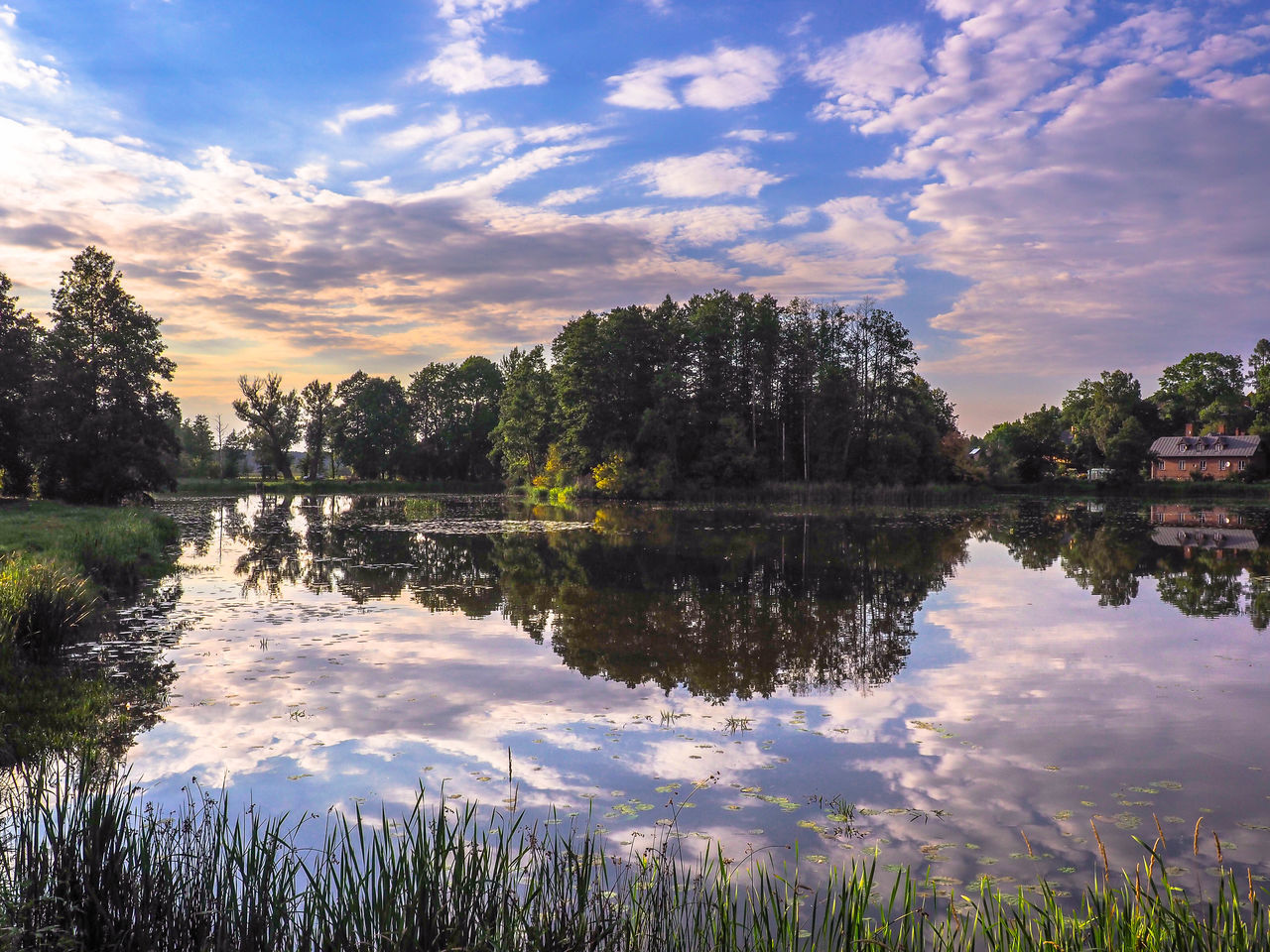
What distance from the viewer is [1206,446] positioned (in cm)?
8350

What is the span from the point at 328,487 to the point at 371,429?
488 inches

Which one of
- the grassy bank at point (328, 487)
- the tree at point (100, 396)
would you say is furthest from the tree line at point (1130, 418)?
the tree at point (100, 396)

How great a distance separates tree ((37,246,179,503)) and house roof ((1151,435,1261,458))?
9269cm

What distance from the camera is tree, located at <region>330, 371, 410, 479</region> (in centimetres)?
9612

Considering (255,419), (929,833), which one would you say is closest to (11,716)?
(929,833)

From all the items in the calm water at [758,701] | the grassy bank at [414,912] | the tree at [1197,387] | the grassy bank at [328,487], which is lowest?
the calm water at [758,701]

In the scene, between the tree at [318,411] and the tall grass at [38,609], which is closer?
the tall grass at [38,609]

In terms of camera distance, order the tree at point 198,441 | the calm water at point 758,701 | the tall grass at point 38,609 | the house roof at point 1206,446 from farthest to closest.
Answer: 1. the tree at point 198,441
2. the house roof at point 1206,446
3. the tall grass at point 38,609
4. the calm water at point 758,701

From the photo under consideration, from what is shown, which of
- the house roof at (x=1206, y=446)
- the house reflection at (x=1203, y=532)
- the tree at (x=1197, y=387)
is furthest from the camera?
the tree at (x=1197, y=387)

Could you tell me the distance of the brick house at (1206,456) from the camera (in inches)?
3164

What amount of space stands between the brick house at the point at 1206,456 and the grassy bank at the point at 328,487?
71.8m

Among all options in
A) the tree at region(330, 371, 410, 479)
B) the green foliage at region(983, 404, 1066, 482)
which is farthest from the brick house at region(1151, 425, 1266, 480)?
the tree at region(330, 371, 410, 479)

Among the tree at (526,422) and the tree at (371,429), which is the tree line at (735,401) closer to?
the tree at (526,422)

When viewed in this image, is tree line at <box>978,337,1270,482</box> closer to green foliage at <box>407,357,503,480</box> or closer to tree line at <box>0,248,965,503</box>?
tree line at <box>0,248,965,503</box>
